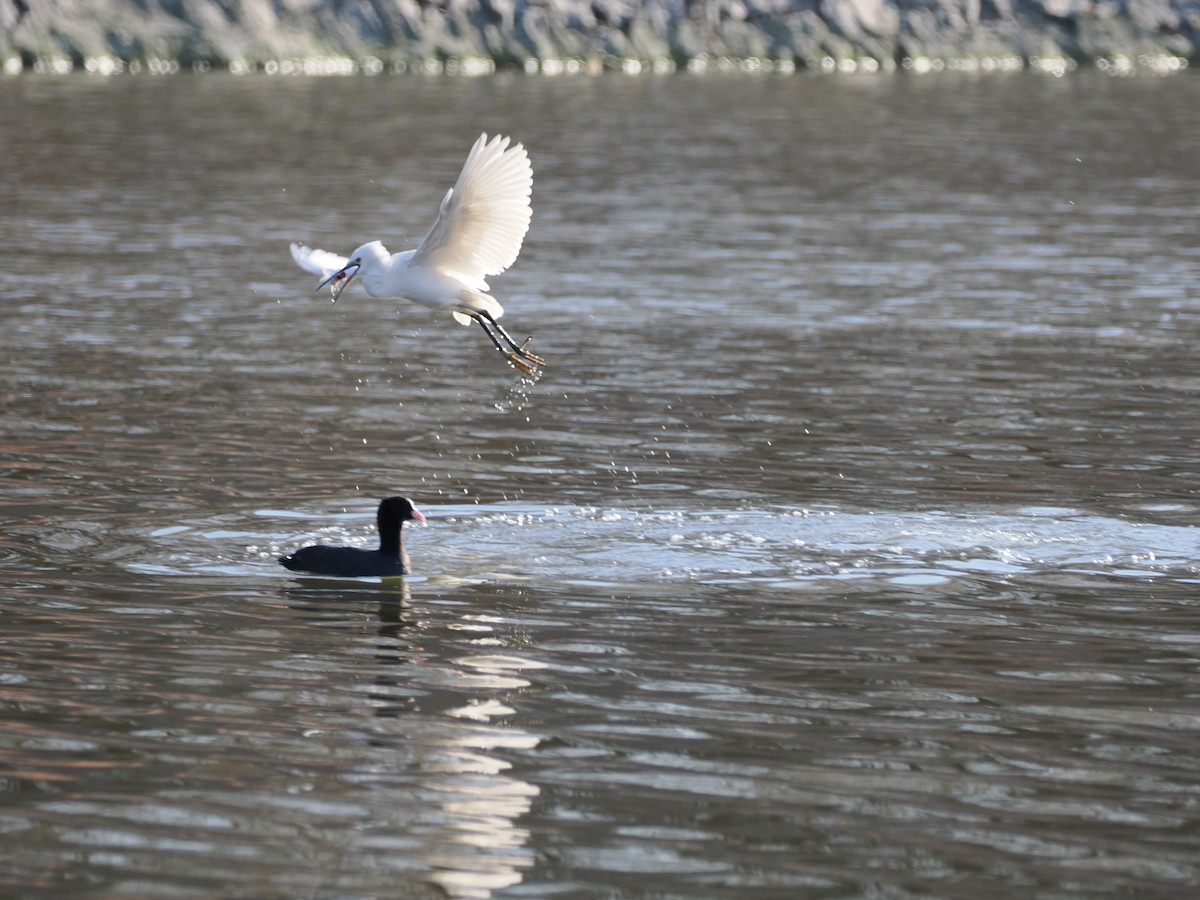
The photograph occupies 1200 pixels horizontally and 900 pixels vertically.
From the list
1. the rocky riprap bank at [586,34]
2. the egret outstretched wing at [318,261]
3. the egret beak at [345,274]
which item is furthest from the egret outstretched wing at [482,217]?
the rocky riprap bank at [586,34]

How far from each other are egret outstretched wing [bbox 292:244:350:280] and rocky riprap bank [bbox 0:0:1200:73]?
52.4 meters

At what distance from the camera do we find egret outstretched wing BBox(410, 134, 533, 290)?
13.4 meters

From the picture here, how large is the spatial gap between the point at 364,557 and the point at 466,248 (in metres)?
2.48

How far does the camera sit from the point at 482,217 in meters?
13.9

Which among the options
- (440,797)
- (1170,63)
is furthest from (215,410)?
(1170,63)

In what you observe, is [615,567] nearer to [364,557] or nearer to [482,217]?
[364,557]

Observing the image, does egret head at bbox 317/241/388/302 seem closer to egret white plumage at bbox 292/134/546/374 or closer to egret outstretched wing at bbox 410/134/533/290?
egret white plumage at bbox 292/134/546/374

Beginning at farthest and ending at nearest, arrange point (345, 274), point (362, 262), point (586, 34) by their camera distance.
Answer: point (586, 34)
point (362, 262)
point (345, 274)

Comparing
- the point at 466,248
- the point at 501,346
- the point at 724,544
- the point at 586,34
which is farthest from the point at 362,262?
the point at 586,34

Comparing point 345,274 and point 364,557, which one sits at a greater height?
point 345,274

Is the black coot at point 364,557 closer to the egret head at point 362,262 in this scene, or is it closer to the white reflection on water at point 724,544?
the white reflection on water at point 724,544

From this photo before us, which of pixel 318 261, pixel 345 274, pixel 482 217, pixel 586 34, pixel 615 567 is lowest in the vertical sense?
pixel 615 567

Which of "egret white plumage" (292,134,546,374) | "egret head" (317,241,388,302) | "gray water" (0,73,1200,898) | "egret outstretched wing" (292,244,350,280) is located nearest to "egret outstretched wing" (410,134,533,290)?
"egret white plumage" (292,134,546,374)

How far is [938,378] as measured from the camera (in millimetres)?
19391
